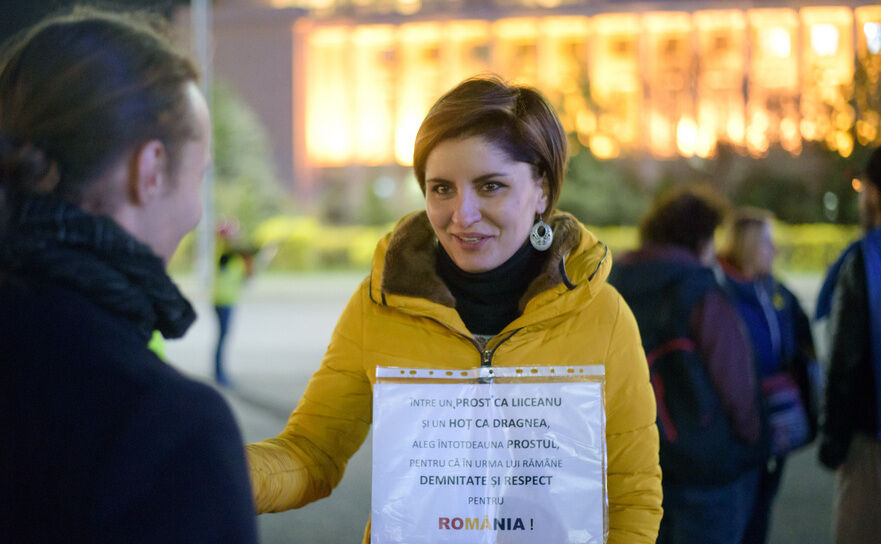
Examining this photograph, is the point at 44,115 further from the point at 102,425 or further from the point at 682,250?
the point at 682,250

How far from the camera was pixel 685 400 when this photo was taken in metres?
3.18

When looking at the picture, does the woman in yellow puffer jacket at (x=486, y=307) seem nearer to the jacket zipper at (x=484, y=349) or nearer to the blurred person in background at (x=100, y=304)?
the jacket zipper at (x=484, y=349)

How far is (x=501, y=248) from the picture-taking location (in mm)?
1812

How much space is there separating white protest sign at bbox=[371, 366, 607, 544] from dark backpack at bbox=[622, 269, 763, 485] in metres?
1.52

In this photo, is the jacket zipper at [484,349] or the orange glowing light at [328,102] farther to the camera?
the orange glowing light at [328,102]

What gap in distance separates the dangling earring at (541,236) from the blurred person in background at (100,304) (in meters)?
0.92

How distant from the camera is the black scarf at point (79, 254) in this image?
102 cm

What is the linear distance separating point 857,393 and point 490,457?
77.8 inches

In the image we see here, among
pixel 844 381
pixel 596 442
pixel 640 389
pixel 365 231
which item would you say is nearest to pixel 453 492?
pixel 596 442

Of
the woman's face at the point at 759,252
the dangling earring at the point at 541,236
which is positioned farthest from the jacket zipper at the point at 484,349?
the woman's face at the point at 759,252

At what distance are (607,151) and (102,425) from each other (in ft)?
111

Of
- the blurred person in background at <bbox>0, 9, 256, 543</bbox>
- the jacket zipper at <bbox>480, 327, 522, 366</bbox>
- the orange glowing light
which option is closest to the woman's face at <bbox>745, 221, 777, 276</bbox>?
the jacket zipper at <bbox>480, 327, 522, 366</bbox>

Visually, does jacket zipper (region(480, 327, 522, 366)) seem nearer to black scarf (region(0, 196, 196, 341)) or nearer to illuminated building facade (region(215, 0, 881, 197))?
black scarf (region(0, 196, 196, 341))

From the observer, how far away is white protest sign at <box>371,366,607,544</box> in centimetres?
167
